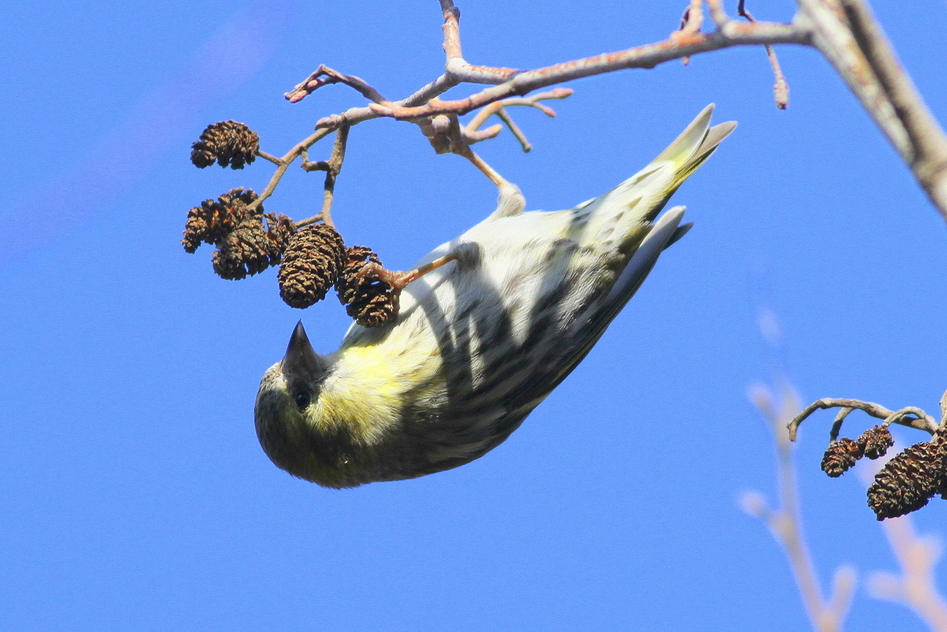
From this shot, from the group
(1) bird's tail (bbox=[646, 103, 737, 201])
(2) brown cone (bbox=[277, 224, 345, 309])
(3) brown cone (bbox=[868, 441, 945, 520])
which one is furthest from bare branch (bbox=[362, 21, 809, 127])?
(1) bird's tail (bbox=[646, 103, 737, 201])

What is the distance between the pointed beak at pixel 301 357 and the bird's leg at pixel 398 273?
0.47m

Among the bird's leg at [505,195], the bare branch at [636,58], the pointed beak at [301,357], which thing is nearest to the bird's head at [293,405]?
the pointed beak at [301,357]

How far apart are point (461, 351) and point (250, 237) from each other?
1009 mm

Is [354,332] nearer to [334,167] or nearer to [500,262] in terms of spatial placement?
[500,262]

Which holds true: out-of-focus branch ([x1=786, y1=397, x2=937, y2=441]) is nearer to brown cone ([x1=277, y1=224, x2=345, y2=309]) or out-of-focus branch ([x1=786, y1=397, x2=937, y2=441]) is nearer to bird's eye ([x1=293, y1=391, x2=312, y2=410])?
brown cone ([x1=277, y1=224, x2=345, y2=309])

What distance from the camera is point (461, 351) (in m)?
3.45

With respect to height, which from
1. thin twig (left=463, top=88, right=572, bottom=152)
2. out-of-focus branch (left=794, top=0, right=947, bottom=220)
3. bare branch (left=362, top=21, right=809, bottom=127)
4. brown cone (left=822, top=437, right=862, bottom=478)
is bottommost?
brown cone (left=822, top=437, right=862, bottom=478)

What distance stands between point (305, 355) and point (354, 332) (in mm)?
211

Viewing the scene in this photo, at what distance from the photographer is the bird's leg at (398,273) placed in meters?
2.89

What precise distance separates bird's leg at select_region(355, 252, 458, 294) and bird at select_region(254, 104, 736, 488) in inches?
1.0

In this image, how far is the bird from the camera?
3.46 m

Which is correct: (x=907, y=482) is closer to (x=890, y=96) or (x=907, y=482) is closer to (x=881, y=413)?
(x=881, y=413)

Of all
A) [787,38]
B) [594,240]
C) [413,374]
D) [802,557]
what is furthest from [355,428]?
[787,38]

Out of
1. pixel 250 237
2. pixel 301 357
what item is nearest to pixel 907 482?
pixel 250 237
